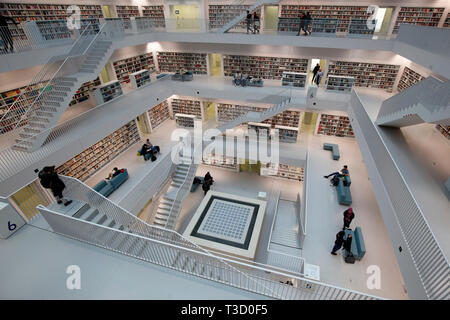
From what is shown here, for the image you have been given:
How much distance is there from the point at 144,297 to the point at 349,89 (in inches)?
445

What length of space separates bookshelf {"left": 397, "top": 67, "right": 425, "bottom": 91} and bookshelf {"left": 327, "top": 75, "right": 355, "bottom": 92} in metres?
2.21

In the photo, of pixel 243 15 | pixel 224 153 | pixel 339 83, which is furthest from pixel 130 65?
pixel 339 83

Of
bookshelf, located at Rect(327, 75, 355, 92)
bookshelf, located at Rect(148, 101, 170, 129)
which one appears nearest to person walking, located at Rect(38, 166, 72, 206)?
bookshelf, located at Rect(148, 101, 170, 129)

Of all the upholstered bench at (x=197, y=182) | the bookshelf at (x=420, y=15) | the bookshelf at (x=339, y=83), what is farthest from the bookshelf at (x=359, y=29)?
the upholstered bench at (x=197, y=182)

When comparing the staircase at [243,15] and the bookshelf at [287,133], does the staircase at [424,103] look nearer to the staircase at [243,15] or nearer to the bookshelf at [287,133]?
the bookshelf at [287,133]

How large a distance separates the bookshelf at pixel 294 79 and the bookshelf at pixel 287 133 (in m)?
2.15

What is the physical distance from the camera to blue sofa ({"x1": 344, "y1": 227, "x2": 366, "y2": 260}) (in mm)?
6039

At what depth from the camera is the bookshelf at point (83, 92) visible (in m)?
10.1

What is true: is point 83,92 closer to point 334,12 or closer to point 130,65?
point 130,65

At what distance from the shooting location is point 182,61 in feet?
45.7

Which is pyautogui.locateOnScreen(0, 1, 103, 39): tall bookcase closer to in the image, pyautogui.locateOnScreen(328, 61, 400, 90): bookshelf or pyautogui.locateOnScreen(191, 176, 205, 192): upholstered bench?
pyautogui.locateOnScreen(191, 176, 205, 192): upholstered bench

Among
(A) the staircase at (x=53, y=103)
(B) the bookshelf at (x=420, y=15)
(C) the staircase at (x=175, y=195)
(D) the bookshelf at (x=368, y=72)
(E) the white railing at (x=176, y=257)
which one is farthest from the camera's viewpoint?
(D) the bookshelf at (x=368, y=72)

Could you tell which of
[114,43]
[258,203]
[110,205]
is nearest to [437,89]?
[258,203]

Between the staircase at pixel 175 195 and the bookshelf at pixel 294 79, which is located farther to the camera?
the bookshelf at pixel 294 79
